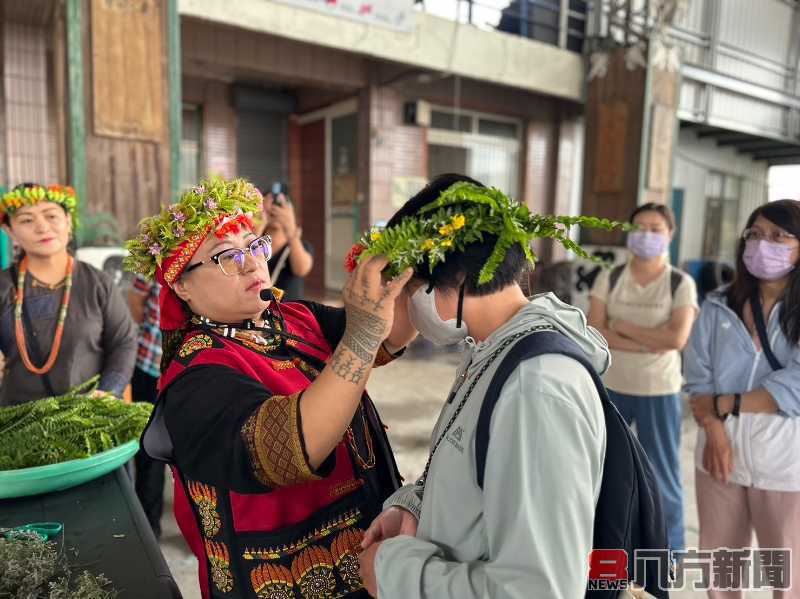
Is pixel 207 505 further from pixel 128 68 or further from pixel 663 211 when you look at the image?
pixel 128 68

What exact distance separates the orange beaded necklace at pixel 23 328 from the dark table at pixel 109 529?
0.83 metres

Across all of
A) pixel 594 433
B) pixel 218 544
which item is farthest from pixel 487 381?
pixel 218 544

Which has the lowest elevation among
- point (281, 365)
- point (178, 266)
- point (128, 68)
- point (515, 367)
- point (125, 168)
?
point (281, 365)

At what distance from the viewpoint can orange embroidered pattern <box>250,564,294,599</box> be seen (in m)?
1.21

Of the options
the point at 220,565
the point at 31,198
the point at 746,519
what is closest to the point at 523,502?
the point at 220,565

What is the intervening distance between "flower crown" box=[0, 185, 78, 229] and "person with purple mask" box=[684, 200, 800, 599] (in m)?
2.78

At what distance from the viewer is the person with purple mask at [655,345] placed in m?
2.90

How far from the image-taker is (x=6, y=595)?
1134 mm

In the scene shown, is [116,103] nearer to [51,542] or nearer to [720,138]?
[51,542]

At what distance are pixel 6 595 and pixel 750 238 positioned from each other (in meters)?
2.51

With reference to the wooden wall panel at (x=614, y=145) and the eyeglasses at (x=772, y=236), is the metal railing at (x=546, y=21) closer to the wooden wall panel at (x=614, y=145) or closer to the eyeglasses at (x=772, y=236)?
the wooden wall panel at (x=614, y=145)

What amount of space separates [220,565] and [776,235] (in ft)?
7.04

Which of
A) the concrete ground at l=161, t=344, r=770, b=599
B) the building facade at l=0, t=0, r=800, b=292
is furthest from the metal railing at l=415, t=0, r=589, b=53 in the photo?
the concrete ground at l=161, t=344, r=770, b=599

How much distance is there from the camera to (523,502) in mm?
861
